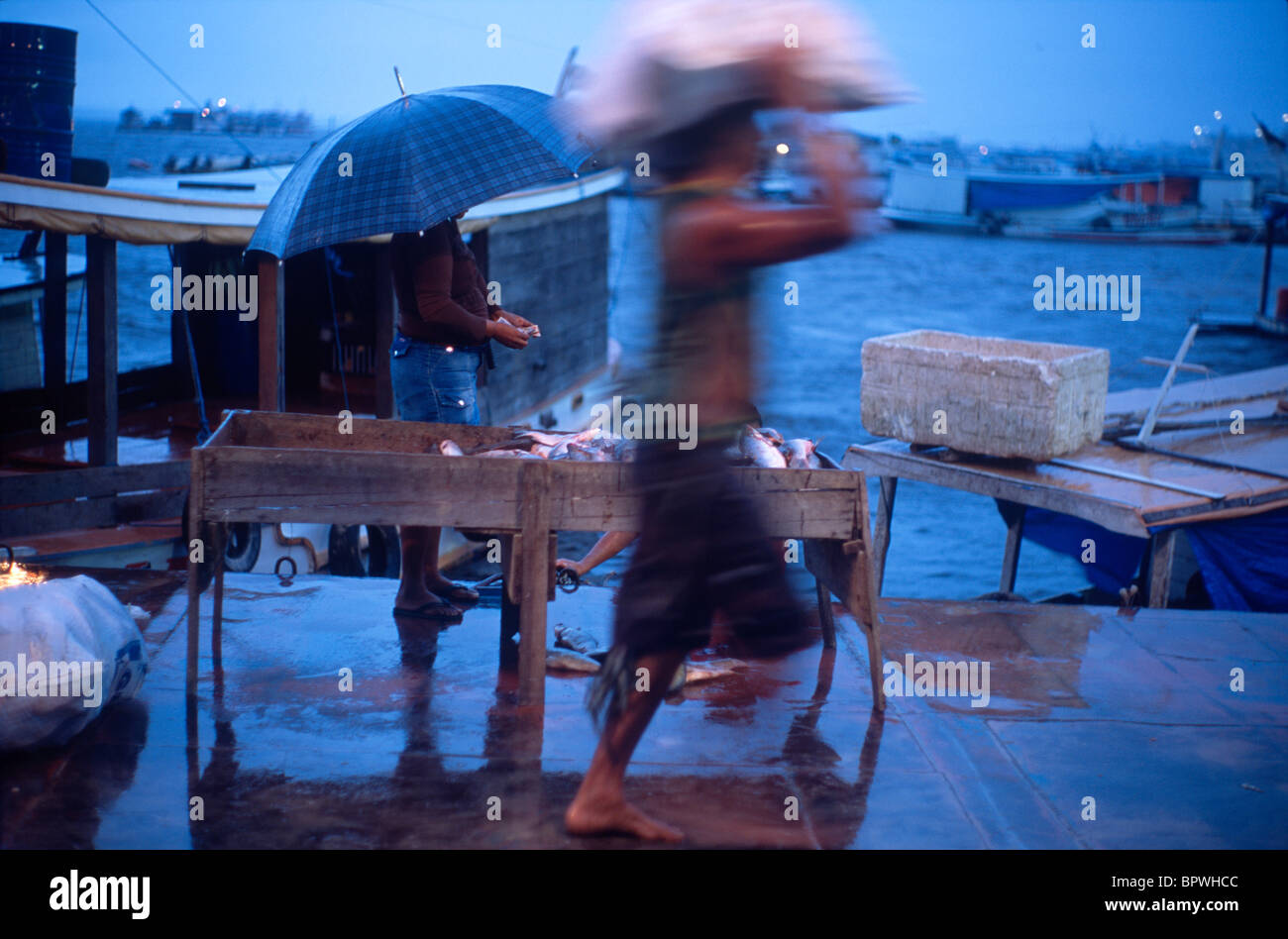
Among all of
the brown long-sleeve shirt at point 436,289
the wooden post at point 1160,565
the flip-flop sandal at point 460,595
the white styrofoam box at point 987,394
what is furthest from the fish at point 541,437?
the wooden post at point 1160,565

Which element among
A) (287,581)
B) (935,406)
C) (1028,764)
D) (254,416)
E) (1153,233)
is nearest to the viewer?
(1028,764)

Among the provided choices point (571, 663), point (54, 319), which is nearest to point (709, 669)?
point (571, 663)

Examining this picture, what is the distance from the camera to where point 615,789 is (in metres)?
3.37

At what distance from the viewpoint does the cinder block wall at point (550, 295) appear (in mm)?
12391

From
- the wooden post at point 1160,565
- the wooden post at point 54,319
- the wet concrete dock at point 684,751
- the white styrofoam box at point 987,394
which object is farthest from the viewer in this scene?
the wooden post at point 54,319

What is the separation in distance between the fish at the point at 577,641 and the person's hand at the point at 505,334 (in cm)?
137

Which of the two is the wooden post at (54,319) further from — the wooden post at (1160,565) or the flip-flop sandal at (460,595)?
the wooden post at (1160,565)

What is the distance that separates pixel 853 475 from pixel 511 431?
5.53ft

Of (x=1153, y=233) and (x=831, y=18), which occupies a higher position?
(x=1153, y=233)

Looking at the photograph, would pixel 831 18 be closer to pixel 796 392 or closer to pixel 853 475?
pixel 853 475

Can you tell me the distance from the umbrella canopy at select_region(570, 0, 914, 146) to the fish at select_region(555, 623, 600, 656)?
252 cm

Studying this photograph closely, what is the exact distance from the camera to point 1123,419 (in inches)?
370

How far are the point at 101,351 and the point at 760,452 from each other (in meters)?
5.65
